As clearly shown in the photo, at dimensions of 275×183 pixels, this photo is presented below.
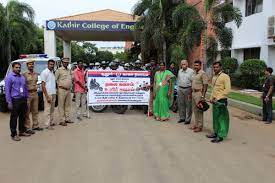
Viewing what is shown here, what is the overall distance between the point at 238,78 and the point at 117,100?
11.5 meters

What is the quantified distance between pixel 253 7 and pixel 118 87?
547 inches

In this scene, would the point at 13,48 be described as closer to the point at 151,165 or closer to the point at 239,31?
the point at 239,31

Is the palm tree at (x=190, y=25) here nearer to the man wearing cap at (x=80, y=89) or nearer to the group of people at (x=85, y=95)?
the group of people at (x=85, y=95)

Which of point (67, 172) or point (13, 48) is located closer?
point (67, 172)

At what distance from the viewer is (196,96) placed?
395 inches

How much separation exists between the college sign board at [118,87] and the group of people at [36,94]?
2.59 feet

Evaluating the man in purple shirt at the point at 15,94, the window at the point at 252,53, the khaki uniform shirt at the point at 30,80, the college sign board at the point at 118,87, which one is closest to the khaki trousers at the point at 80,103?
the college sign board at the point at 118,87

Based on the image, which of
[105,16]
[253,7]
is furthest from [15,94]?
[105,16]

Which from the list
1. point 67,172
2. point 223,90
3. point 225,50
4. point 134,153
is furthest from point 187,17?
point 67,172

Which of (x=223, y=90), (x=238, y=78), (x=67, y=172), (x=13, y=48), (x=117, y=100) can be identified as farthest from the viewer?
(x=13, y=48)

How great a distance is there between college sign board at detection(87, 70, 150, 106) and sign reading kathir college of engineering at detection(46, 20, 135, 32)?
776 inches

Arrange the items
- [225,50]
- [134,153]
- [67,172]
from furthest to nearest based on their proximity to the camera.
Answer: [225,50] < [134,153] < [67,172]

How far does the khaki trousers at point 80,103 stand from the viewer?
1221 cm

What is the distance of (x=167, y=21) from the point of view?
93.9ft
